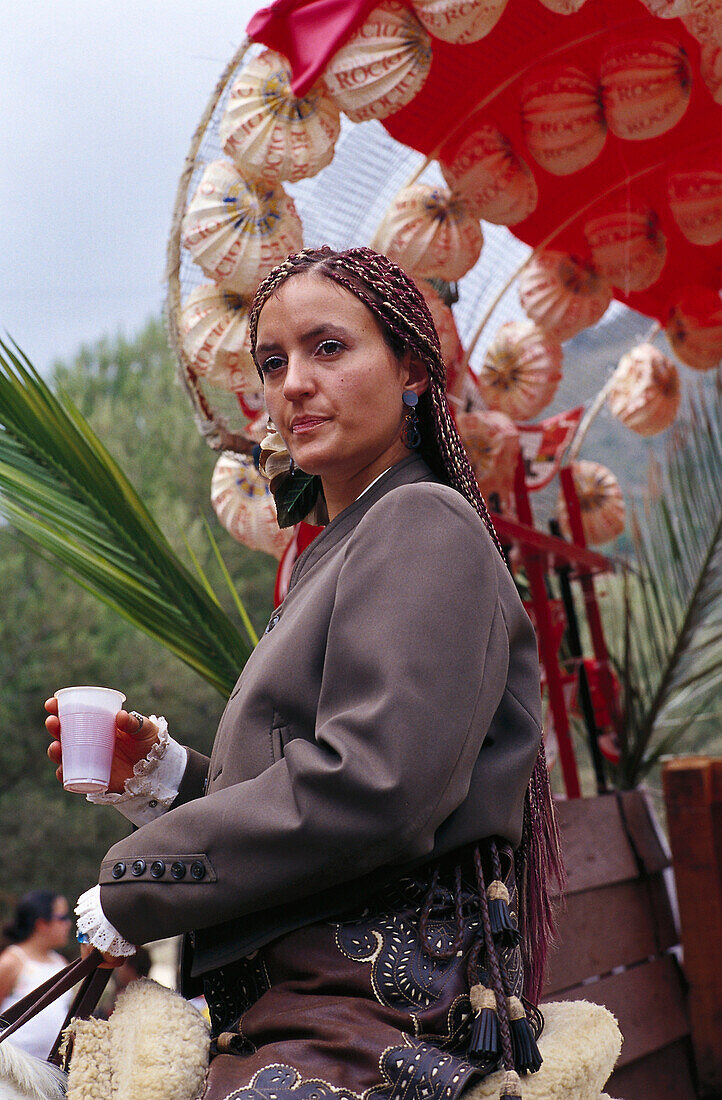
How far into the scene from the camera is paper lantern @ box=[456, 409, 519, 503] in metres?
3.14

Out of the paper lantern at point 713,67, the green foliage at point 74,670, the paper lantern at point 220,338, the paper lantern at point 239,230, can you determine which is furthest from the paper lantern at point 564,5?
the green foliage at point 74,670

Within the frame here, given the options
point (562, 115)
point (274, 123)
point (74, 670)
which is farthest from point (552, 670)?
point (74, 670)

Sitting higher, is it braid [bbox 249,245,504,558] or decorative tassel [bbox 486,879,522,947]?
braid [bbox 249,245,504,558]

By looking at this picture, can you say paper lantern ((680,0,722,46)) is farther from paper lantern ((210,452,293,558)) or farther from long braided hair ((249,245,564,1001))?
paper lantern ((210,452,293,558))

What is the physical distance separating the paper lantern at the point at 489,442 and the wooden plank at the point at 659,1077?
1689mm

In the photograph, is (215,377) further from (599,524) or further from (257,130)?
(599,524)

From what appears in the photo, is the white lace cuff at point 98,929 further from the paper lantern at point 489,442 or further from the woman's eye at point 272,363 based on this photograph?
the paper lantern at point 489,442

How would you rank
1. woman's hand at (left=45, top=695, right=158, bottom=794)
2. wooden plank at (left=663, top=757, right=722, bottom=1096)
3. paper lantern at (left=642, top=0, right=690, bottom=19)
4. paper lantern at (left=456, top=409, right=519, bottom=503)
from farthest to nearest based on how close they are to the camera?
wooden plank at (left=663, top=757, right=722, bottom=1096), paper lantern at (left=456, top=409, right=519, bottom=503), paper lantern at (left=642, top=0, right=690, bottom=19), woman's hand at (left=45, top=695, right=158, bottom=794)

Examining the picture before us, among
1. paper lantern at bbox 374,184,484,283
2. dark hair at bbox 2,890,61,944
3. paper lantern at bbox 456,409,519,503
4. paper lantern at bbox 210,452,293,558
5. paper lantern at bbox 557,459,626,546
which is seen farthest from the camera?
dark hair at bbox 2,890,61,944

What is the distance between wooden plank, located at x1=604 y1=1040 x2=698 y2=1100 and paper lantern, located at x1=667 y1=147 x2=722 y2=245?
94.9 inches

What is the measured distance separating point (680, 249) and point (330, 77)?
1895mm

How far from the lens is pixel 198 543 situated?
461 inches

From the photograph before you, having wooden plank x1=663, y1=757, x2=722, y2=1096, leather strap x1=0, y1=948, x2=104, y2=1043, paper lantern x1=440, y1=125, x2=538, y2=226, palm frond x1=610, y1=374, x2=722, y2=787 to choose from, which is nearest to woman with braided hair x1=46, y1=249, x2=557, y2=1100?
leather strap x1=0, y1=948, x2=104, y2=1043

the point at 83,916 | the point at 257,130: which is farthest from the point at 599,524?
the point at 83,916
